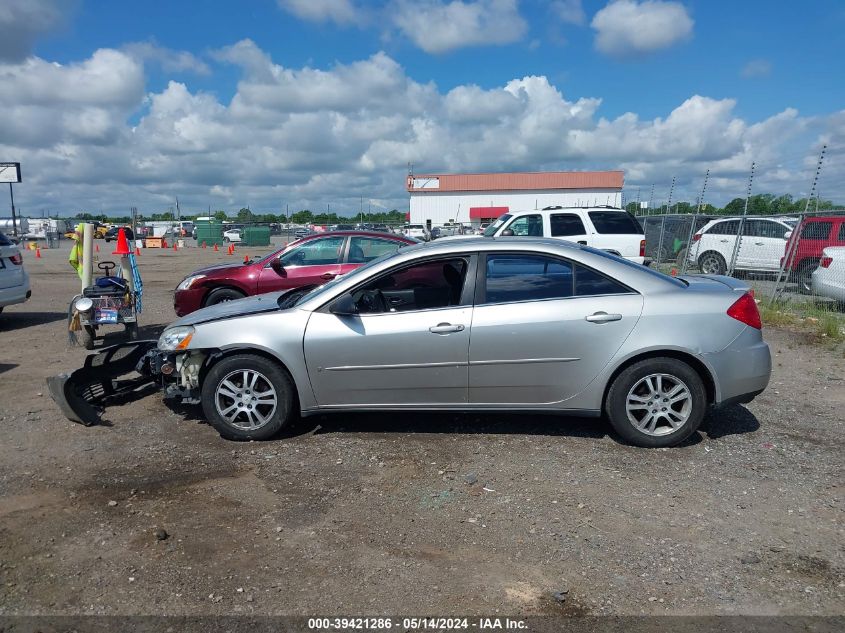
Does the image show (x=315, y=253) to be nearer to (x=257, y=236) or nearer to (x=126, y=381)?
(x=126, y=381)

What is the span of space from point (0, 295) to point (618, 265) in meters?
9.48

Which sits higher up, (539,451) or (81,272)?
(81,272)

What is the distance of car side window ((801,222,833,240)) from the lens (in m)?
13.5

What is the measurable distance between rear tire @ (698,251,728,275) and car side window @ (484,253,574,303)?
1355 centimetres

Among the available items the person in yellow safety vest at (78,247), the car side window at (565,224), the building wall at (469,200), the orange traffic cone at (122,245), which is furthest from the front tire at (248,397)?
the building wall at (469,200)

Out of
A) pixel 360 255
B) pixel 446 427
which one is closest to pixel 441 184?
pixel 360 255

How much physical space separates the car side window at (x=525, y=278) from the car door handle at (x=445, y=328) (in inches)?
13.1

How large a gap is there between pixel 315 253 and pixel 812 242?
34.8 feet

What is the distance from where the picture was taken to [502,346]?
482 centimetres

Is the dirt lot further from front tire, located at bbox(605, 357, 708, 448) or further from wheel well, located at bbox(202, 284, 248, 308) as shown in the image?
wheel well, located at bbox(202, 284, 248, 308)

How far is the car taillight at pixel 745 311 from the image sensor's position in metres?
4.86

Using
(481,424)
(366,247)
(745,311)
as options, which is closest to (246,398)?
(481,424)

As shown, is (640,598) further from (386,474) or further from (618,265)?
(618,265)

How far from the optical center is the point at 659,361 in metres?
4.82
